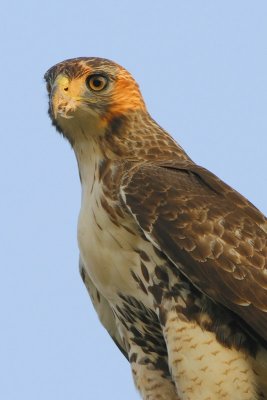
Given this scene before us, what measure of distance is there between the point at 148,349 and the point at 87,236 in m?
0.92

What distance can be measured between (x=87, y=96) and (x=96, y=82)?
8.8 inches

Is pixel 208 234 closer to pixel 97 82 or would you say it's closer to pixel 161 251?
pixel 161 251

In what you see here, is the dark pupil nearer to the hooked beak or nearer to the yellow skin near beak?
the yellow skin near beak

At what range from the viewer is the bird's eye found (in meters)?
9.41

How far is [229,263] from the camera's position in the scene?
851 cm

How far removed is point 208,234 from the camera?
28.1 ft

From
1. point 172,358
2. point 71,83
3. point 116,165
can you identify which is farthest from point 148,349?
point 71,83

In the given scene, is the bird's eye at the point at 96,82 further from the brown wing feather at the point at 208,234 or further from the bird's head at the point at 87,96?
the brown wing feather at the point at 208,234

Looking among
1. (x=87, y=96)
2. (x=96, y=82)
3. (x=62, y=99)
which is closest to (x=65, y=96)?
(x=62, y=99)

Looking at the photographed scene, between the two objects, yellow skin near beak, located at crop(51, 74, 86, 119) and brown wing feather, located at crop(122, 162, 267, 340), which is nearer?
brown wing feather, located at crop(122, 162, 267, 340)

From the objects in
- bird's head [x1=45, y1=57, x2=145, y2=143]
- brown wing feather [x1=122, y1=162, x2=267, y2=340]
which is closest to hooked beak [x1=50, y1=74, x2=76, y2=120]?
bird's head [x1=45, y1=57, x2=145, y2=143]

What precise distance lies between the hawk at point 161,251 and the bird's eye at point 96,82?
0.03ft

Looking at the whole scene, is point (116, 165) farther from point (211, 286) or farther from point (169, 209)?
point (211, 286)

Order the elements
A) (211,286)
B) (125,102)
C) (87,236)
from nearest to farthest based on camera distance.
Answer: (211,286) < (87,236) < (125,102)
